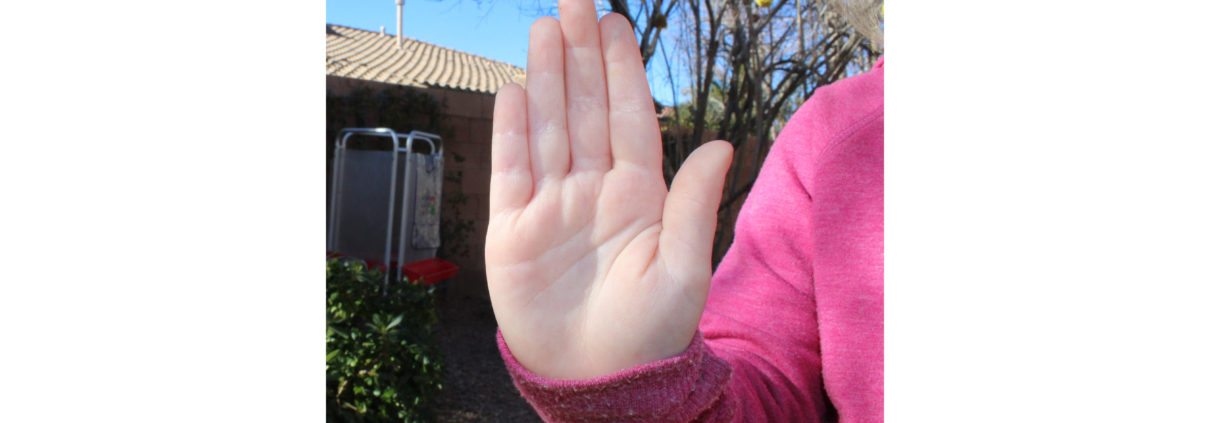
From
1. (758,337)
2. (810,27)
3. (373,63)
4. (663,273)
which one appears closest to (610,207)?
(663,273)

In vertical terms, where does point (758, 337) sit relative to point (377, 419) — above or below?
above

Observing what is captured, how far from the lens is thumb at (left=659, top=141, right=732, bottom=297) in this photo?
467 mm

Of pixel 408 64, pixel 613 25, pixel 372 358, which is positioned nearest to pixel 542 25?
pixel 613 25

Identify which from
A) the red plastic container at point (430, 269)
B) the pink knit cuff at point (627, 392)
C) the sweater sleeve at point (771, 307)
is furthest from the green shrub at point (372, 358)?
the pink knit cuff at point (627, 392)

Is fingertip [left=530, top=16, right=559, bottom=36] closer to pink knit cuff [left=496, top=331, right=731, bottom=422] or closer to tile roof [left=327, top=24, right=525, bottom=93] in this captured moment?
pink knit cuff [left=496, top=331, right=731, bottom=422]

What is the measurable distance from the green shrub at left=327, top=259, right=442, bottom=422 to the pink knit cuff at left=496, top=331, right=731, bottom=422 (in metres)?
1.58

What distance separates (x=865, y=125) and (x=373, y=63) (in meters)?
4.83

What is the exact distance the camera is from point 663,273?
0.48 meters

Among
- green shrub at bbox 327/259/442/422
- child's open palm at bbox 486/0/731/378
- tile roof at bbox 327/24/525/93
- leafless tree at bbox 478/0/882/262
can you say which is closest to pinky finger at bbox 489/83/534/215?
child's open palm at bbox 486/0/731/378

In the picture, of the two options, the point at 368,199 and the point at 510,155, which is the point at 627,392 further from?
the point at 368,199

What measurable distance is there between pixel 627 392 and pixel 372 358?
5.51ft

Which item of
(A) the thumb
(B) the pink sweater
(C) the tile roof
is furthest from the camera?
(C) the tile roof

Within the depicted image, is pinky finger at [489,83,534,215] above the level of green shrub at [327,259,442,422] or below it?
above

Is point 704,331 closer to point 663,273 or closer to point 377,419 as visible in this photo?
point 663,273
